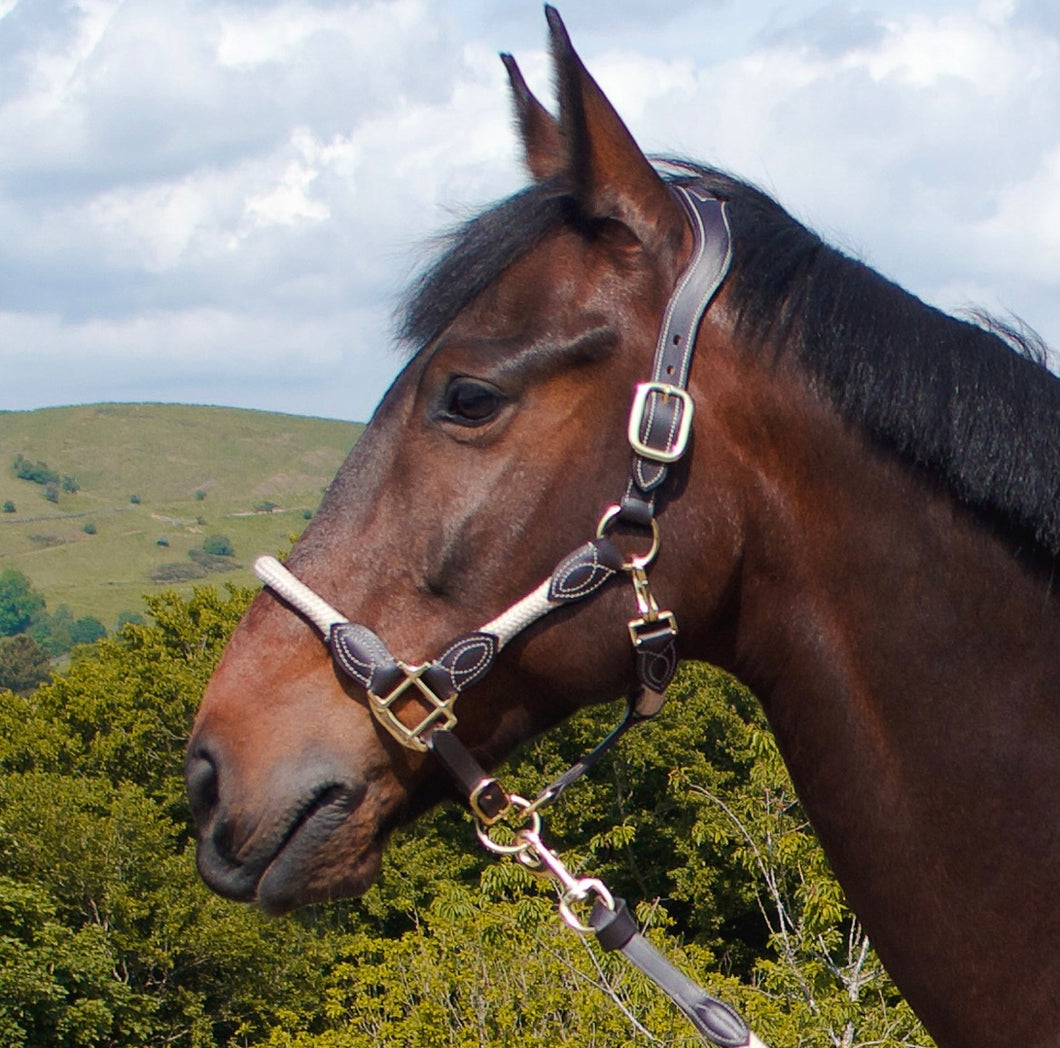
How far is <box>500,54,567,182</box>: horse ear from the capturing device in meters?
3.00

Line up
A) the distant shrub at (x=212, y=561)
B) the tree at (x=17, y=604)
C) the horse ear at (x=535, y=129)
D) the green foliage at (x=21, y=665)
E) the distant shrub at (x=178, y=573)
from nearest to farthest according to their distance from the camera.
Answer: the horse ear at (x=535, y=129) < the green foliage at (x=21, y=665) < the tree at (x=17, y=604) < the distant shrub at (x=178, y=573) < the distant shrub at (x=212, y=561)

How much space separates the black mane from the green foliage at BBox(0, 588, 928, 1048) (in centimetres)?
1321

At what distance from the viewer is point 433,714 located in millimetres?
2652

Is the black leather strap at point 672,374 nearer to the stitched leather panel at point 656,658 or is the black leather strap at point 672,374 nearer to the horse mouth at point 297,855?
the stitched leather panel at point 656,658

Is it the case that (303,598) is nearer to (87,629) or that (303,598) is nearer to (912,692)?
(912,692)

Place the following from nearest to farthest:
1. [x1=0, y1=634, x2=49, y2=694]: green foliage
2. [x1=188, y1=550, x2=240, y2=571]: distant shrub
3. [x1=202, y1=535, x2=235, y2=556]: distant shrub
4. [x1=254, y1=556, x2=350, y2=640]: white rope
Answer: [x1=254, y1=556, x2=350, y2=640]: white rope, [x1=0, y1=634, x2=49, y2=694]: green foliage, [x1=188, y1=550, x2=240, y2=571]: distant shrub, [x1=202, y1=535, x2=235, y2=556]: distant shrub

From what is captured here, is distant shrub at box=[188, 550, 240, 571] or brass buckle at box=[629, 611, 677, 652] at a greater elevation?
brass buckle at box=[629, 611, 677, 652]

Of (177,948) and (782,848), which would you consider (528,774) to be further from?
(782,848)

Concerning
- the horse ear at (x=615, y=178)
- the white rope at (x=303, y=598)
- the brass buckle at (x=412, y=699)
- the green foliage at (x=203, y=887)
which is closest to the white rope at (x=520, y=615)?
the brass buckle at (x=412, y=699)

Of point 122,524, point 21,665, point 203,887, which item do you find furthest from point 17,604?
point 203,887

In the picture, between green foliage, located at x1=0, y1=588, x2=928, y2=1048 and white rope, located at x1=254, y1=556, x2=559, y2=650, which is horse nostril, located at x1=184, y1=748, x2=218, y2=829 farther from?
green foliage, located at x1=0, y1=588, x2=928, y2=1048

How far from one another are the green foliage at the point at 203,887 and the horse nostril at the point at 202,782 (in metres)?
12.8

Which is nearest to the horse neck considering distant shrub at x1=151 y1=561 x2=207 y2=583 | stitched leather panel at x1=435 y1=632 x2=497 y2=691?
stitched leather panel at x1=435 y1=632 x2=497 y2=691

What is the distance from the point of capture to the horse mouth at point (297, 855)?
2.64m
